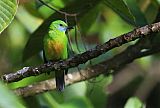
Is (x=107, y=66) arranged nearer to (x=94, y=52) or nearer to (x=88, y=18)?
(x=88, y=18)

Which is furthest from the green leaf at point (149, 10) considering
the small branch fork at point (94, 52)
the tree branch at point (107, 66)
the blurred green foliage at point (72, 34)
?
the small branch fork at point (94, 52)

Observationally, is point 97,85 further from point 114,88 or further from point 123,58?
point 114,88

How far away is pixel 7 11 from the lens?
3.72 ft

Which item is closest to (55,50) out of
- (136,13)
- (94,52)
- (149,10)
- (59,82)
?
(59,82)

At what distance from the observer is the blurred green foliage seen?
5.82 ft

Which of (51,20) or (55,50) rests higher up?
(51,20)

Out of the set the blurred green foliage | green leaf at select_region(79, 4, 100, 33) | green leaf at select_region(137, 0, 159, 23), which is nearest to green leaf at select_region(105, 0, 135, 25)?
the blurred green foliage

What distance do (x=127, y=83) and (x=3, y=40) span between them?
1576 mm

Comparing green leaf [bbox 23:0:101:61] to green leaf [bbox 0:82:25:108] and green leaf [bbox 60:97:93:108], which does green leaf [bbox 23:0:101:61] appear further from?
green leaf [bbox 0:82:25:108]

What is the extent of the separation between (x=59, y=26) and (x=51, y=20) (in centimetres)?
6

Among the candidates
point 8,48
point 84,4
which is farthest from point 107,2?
point 8,48

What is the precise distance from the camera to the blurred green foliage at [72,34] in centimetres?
177

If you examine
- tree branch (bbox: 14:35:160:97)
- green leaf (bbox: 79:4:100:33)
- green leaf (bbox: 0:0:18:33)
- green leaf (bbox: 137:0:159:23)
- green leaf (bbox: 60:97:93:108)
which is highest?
green leaf (bbox: 0:0:18:33)

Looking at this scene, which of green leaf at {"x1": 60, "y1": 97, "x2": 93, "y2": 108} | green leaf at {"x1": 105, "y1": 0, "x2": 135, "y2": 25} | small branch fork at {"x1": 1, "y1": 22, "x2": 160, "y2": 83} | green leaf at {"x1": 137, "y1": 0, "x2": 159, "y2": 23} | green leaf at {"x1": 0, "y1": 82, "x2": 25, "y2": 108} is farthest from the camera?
green leaf at {"x1": 137, "y1": 0, "x2": 159, "y2": 23}
